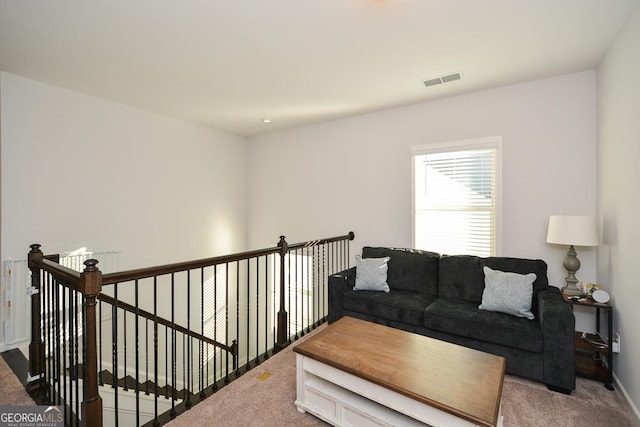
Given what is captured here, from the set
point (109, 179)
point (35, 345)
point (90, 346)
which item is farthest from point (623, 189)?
point (109, 179)

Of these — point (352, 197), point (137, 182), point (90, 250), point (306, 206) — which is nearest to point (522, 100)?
point (352, 197)

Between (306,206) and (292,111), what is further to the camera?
(306,206)

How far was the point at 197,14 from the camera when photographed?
6.89 ft

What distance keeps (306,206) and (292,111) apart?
1.52 m

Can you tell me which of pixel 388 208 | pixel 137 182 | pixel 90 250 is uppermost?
pixel 137 182

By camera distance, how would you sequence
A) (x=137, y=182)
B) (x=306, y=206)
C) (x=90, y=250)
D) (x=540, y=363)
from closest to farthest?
(x=540, y=363)
(x=90, y=250)
(x=137, y=182)
(x=306, y=206)


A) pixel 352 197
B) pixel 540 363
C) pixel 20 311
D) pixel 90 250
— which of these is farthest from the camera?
pixel 352 197

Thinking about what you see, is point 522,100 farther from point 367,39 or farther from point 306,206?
point 306,206

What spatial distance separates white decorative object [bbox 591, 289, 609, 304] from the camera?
2.48 meters

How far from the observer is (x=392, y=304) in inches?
120

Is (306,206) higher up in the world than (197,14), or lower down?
lower down

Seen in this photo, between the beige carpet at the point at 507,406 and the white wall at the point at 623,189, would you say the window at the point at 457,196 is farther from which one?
the beige carpet at the point at 507,406

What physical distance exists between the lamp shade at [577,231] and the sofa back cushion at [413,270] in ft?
3.76

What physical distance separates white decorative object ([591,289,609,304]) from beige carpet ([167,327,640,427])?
65 centimetres
